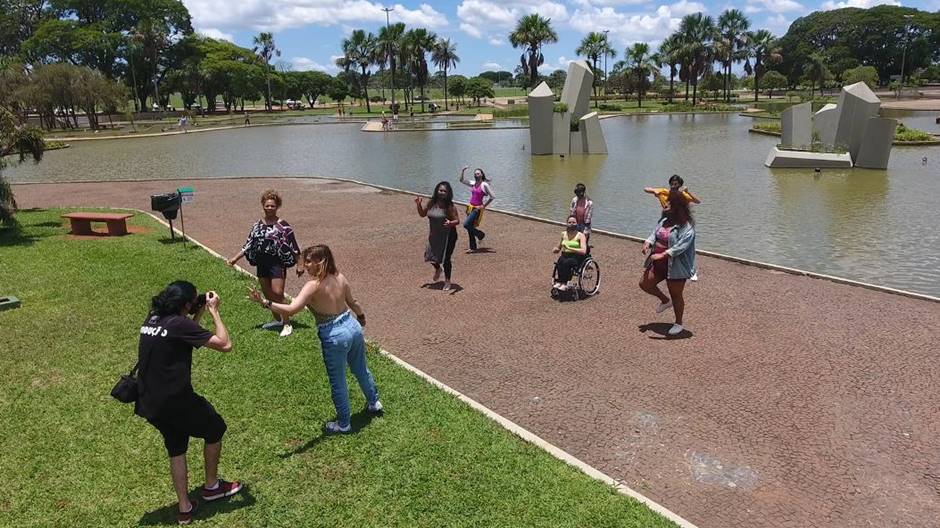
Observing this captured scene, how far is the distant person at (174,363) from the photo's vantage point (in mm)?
3586

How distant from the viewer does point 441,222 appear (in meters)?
8.76

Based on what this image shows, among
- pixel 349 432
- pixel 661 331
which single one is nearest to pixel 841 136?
pixel 661 331

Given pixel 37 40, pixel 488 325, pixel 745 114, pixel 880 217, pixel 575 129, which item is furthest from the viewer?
pixel 37 40

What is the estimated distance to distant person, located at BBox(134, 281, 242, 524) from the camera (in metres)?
3.59

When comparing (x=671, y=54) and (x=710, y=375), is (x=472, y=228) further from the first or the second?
(x=671, y=54)

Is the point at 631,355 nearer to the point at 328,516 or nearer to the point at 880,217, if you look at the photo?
the point at 328,516

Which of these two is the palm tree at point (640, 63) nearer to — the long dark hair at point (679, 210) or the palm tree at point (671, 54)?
the palm tree at point (671, 54)

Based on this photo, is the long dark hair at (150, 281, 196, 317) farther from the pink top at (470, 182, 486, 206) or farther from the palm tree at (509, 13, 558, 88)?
the palm tree at (509, 13, 558, 88)

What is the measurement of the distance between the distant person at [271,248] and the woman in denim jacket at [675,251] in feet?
13.3

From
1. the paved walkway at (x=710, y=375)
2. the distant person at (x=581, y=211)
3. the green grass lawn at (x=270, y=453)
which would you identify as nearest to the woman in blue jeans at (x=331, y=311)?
the green grass lawn at (x=270, y=453)

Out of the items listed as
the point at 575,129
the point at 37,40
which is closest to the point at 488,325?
the point at 575,129

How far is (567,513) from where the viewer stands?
4.06 metres

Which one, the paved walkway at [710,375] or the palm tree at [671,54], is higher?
the palm tree at [671,54]

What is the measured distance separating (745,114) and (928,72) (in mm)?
63525
